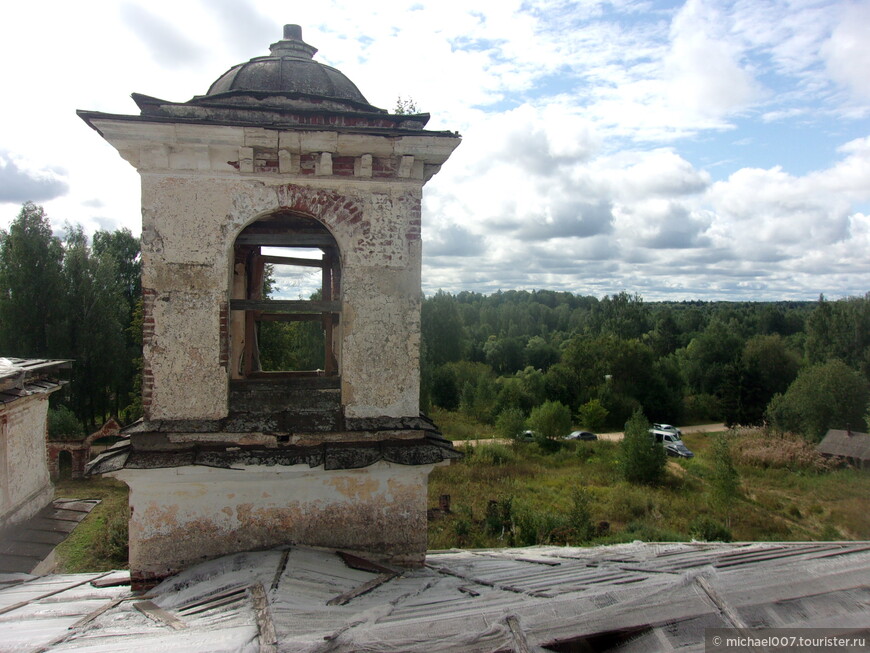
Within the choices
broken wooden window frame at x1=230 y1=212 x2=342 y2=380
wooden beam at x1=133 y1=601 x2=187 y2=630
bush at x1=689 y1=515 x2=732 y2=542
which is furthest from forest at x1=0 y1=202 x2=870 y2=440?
wooden beam at x1=133 y1=601 x2=187 y2=630

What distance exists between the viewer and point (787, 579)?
281 centimetres

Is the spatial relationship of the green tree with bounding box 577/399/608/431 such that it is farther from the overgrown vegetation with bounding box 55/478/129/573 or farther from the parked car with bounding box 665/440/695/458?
the overgrown vegetation with bounding box 55/478/129/573

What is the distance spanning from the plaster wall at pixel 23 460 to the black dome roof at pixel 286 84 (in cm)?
832

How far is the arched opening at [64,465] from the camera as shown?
67.7 ft

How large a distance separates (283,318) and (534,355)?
5079 centimetres

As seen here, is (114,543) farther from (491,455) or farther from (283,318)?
(491,455)

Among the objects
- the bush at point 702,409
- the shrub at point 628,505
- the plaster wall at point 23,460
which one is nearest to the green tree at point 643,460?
the shrub at point 628,505

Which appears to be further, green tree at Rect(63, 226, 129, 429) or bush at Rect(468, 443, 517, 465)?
bush at Rect(468, 443, 517, 465)

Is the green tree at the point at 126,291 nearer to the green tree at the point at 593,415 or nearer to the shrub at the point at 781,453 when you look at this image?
the green tree at the point at 593,415

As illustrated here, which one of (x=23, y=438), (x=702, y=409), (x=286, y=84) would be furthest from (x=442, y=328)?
(x=286, y=84)

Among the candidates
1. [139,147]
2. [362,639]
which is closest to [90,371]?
[139,147]

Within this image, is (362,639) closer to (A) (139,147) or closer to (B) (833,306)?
(A) (139,147)

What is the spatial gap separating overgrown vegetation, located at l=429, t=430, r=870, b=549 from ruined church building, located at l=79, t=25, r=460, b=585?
11.5 metres

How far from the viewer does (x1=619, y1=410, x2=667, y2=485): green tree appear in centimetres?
2380
